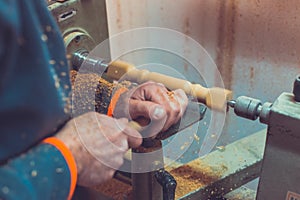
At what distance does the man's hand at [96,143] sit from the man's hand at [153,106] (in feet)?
0.19

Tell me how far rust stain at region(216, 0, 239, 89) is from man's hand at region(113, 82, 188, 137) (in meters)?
0.55

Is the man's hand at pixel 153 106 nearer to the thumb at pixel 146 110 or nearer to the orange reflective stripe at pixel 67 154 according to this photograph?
the thumb at pixel 146 110

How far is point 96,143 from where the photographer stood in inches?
23.8

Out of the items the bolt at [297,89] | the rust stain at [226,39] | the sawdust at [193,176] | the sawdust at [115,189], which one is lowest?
the sawdust at [115,189]

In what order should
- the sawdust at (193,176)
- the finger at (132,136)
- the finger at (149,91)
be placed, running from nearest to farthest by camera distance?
the finger at (132,136)
the finger at (149,91)
the sawdust at (193,176)

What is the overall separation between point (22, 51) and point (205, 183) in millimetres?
604

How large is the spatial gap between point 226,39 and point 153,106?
66 cm

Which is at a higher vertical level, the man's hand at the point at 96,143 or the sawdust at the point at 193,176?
the man's hand at the point at 96,143

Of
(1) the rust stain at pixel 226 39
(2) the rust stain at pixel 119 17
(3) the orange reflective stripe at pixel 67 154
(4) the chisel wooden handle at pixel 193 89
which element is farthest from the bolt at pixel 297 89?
(2) the rust stain at pixel 119 17

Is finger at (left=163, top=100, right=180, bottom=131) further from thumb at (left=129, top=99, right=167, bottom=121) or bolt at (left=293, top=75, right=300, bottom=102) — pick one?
bolt at (left=293, top=75, right=300, bottom=102)

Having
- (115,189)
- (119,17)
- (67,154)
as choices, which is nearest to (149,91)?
(67,154)

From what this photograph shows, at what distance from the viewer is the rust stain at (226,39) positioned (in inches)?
49.6

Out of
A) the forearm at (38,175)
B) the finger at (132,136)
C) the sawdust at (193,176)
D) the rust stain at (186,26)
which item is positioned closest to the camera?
the forearm at (38,175)

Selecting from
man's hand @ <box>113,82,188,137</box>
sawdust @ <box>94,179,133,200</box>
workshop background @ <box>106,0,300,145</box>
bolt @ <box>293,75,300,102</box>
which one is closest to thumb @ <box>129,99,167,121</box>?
man's hand @ <box>113,82,188,137</box>
